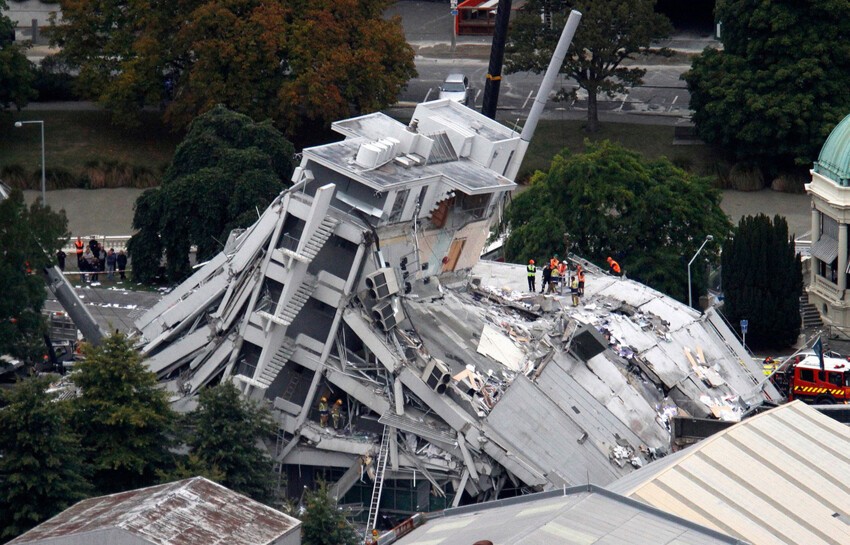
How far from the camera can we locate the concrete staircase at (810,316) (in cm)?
10669

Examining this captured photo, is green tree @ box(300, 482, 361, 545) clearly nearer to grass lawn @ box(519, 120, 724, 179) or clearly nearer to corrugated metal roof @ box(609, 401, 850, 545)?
corrugated metal roof @ box(609, 401, 850, 545)

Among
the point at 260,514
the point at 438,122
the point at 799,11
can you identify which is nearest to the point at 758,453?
the point at 260,514

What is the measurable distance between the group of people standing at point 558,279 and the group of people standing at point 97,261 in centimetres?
2240

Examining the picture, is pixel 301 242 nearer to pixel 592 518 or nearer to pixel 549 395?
pixel 549 395

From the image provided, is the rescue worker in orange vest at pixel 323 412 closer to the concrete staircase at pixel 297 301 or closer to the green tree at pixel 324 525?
the concrete staircase at pixel 297 301

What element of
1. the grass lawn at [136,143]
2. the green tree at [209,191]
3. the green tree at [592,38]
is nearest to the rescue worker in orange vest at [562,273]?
the green tree at [209,191]

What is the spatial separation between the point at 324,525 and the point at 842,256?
38.7 meters

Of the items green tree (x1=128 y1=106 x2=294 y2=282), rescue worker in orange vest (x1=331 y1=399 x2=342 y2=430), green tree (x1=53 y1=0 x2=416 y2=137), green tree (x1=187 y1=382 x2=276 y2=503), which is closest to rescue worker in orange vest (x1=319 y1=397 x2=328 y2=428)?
rescue worker in orange vest (x1=331 y1=399 x2=342 y2=430)

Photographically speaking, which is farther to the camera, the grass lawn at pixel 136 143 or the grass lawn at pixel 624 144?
the grass lawn at pixel 624 144

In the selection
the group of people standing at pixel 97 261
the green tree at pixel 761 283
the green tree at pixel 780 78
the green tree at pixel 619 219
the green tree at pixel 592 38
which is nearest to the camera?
the green tree at pixel 761 283

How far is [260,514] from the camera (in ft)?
225

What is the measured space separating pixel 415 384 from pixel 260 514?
13.4 m

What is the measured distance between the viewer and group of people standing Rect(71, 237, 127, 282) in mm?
105812

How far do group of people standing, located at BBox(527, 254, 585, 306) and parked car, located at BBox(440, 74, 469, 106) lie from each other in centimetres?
3381
